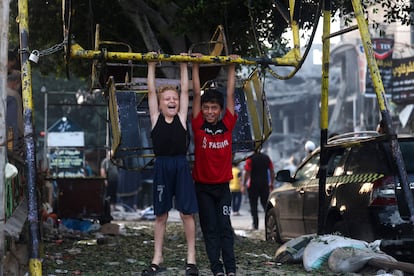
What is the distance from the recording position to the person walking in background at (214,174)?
6.28 m

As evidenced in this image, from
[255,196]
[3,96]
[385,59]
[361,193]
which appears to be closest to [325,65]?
[361,193]

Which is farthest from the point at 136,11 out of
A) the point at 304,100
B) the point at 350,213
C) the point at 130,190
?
the point at 304,100

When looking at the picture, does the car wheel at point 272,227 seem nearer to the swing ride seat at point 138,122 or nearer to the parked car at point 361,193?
the parked car at point 361,193

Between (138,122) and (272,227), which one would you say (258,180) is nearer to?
(272,227)

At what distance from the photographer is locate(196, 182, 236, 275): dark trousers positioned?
20.7 feet

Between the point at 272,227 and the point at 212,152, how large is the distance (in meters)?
5.71

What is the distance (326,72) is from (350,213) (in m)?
1.61

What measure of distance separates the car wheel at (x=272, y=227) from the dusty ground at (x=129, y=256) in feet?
0.82

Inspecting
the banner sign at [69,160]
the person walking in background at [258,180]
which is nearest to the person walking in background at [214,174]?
the person walking in background at [258,180]

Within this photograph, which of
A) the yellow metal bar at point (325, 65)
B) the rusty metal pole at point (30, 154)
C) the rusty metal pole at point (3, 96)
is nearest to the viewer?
the rusty metal pole at point (3, 96)

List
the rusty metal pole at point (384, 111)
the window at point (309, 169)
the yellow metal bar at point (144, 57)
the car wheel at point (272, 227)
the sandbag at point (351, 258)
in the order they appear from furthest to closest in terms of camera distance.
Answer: the car wheel at point (272, 227)
the window at point (309, 169)
the sandbag at point (351, 258)
the rusty metal pole at point (384, 111)
the yellow metal bar at point (144, 57)

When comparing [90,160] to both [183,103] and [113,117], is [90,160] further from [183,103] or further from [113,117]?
[183,103]

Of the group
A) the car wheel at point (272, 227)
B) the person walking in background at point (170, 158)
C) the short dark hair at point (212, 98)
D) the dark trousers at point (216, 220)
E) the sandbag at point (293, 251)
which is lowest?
the car wheel at point (272, 227)

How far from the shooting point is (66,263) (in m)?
8.18
